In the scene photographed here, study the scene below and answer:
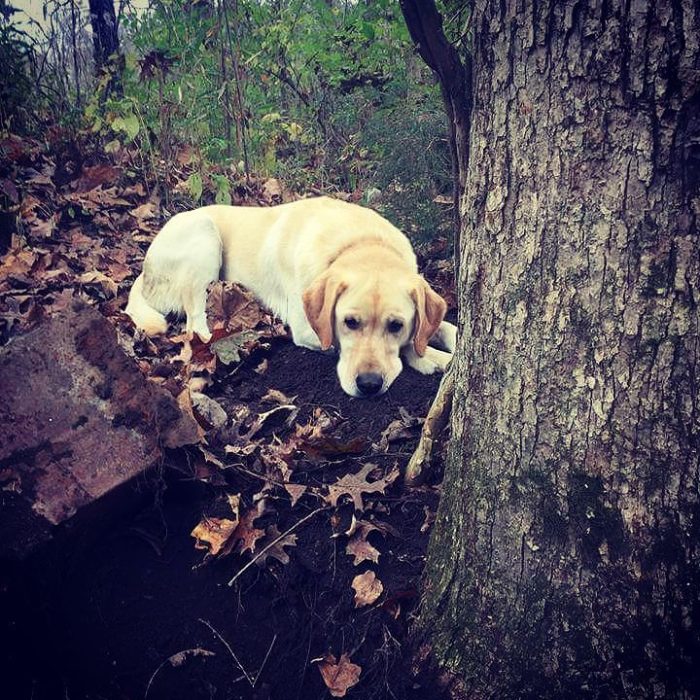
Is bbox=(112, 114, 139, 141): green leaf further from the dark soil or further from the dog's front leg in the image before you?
the dark soil

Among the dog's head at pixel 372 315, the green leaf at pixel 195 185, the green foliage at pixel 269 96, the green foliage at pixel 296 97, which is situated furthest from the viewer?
the green leaf at pixel 195 185

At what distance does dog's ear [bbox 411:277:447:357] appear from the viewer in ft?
11.7

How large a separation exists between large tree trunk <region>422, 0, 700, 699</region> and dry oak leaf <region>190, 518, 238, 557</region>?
99 cm

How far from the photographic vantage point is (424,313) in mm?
3598

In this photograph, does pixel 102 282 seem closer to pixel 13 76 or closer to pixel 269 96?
pixel 13 76

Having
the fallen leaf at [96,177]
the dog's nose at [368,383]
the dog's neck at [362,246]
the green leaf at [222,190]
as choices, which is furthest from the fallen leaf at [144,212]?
the dog's nose at [368,383]

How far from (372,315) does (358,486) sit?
3.76 ft

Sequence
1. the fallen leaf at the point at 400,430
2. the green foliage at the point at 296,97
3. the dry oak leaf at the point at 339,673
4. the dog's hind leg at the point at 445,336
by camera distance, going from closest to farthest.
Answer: the dry oak leaf at the point at 339,673 → the fallen leaf at the point at 400,430 → the dog's hind leg at the point at 445,336 → the green foliage at the point at 296,97

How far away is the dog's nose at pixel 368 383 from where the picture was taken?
334 cm

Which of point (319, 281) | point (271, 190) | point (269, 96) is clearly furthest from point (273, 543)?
point (269, 96)

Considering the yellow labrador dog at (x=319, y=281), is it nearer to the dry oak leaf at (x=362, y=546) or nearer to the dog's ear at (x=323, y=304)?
the dog's ear at (x=323, y=304)

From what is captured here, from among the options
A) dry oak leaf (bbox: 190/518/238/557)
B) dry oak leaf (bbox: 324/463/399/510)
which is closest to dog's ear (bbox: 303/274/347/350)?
dry oak leaf (bbox: 324/463/399/510)

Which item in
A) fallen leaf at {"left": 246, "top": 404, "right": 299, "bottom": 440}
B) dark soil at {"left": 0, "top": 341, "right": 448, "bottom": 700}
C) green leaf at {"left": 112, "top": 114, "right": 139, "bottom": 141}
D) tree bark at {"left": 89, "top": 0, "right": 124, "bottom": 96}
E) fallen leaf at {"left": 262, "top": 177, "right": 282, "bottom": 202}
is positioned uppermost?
tree bark at {"left": 89, "top": 0, "right": 124, "bottom": 96}

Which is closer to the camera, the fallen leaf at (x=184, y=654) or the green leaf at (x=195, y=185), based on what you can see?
the fallen leaf at (x=184, y=654)
